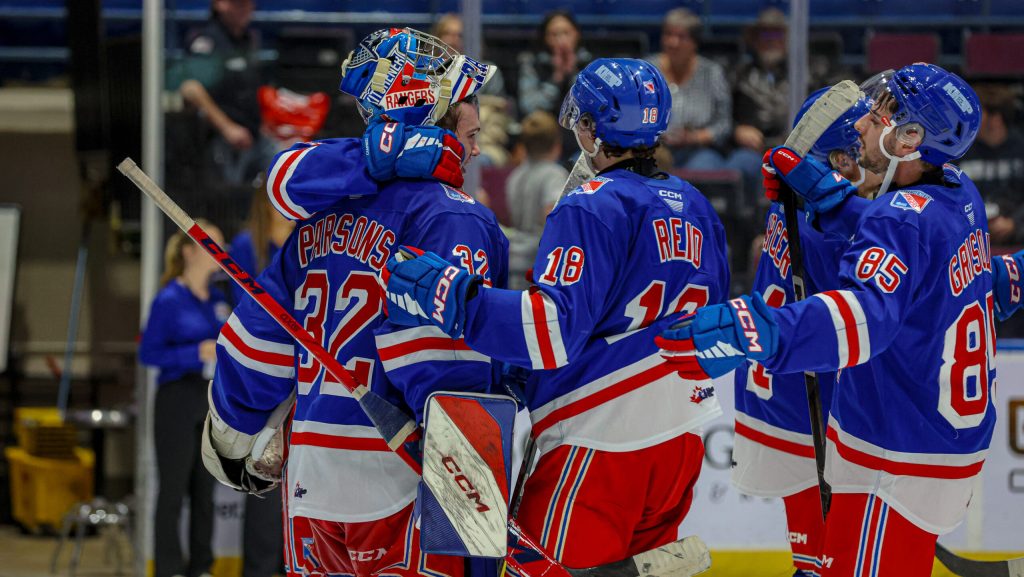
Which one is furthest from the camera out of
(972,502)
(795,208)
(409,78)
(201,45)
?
(201,45)

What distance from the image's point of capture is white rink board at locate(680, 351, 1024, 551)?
465 cm

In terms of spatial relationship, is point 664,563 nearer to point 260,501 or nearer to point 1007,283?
point 1007,283

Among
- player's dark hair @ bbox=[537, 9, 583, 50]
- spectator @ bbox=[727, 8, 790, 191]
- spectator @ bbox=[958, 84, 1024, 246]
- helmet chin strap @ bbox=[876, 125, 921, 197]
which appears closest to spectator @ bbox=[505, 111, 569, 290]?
player's dark hair @ bbox=[537, 9, 583, 50]

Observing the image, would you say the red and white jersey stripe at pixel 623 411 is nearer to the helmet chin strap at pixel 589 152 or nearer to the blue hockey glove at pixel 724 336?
the blue hockey glove at pixel 724 336

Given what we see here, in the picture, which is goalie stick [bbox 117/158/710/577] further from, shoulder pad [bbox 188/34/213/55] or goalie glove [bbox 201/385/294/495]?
shoulder pad [bbox 188/34/213/55]

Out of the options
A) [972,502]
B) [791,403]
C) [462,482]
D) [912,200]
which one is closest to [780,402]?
[791,403]

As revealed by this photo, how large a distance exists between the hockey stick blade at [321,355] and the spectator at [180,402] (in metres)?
2.48

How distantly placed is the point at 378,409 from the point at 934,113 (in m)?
1.19

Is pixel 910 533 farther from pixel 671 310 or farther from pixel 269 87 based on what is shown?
pixel 269 87

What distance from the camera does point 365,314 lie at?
2350 mm

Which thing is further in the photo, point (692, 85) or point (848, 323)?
point (692, 85)

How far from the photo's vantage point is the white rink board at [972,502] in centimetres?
465

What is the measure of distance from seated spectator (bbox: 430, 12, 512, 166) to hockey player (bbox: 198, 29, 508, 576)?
2388 millimetres

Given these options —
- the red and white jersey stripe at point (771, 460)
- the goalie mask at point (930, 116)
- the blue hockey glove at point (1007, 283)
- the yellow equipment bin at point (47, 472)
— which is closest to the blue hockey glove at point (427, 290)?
the goalie mask at point (930, 116)
